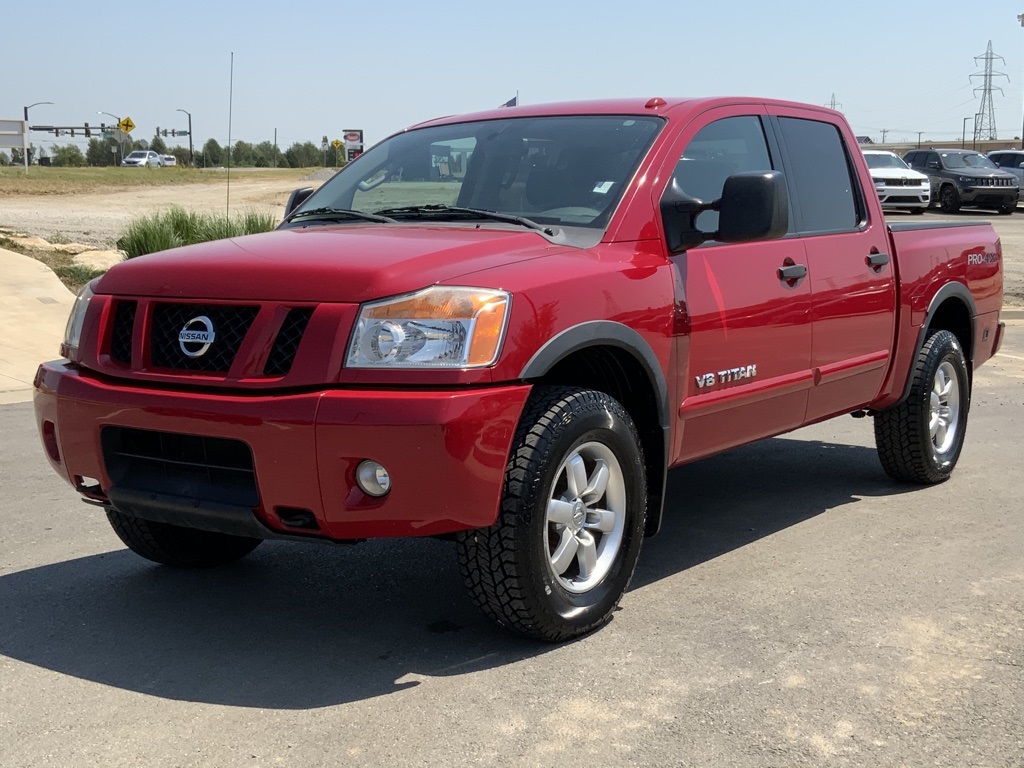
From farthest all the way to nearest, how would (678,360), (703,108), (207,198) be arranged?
(207,198) → (703,108) → (678,360)

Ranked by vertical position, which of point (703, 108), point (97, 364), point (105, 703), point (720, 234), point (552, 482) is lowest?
point (105, 703)

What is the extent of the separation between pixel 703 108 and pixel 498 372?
184 centimetres

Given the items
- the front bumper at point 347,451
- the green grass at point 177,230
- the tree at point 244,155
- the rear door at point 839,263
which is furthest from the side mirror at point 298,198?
the tree at point 244,155

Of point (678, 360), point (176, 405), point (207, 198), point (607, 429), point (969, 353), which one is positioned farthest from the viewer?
point (207, 198)

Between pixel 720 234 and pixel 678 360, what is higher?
pixel 720 234

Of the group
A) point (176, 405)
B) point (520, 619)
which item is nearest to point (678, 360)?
point (520, 619)

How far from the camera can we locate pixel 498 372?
3.71 m

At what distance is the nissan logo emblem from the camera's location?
386 cm

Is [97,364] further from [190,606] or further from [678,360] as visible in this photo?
[678,360]

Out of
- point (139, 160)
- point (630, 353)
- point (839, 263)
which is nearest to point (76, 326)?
point (630, 353)

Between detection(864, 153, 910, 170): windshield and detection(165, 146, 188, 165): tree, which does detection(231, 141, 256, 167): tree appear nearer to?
detection(165, 146, 188, 165): tree

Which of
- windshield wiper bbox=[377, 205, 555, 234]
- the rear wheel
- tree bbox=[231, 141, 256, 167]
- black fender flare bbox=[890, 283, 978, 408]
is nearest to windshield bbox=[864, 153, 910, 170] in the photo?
the rear wheel

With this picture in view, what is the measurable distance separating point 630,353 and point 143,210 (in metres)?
28.2

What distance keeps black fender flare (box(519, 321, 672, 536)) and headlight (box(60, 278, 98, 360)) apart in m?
1.57
